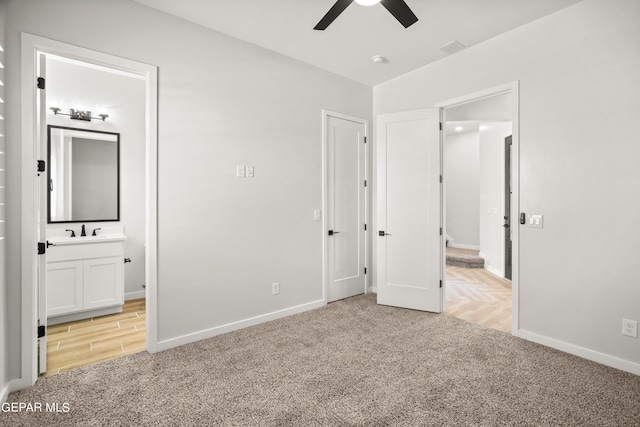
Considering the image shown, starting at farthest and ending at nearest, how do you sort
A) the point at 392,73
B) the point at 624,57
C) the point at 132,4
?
the point at 392,73
the point at 132,4
the point at 624,57

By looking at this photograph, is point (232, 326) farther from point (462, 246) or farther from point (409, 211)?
point (462, 246)

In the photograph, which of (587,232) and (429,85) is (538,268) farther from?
(429,85)

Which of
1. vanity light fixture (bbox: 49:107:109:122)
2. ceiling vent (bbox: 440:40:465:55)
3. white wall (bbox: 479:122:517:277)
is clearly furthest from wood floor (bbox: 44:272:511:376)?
ceiling vent (bbox: 440:40:465:55)

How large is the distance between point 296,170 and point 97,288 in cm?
260

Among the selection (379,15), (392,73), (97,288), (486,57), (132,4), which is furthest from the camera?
(392,73)

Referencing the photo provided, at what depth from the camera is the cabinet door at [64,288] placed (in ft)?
10.6

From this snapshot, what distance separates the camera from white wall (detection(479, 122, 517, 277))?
541 centimetres

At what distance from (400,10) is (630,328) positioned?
9.24ft

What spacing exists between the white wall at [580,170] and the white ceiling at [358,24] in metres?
0.30

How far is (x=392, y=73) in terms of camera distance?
12.7 feet

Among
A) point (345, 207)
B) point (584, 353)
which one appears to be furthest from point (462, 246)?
point (584, 353)

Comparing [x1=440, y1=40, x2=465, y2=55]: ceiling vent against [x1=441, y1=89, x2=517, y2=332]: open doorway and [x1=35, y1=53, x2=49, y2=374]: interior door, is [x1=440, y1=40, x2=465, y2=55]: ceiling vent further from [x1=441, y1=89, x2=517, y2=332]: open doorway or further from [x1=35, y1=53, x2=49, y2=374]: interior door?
[x1=35, y1=53, x2=49, y2=374]: interior door

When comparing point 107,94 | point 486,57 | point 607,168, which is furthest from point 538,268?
point 107,94

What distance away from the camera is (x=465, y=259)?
20.3 feet
